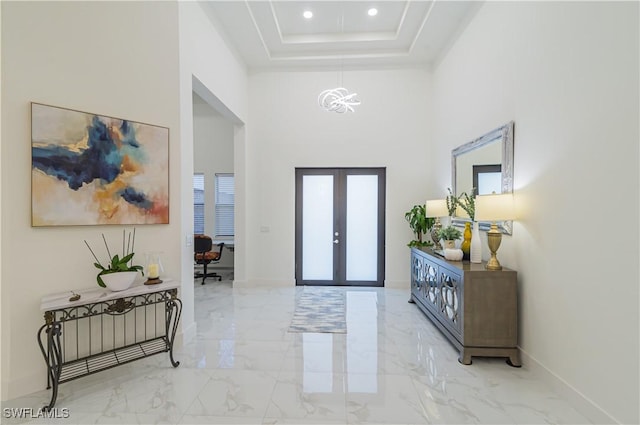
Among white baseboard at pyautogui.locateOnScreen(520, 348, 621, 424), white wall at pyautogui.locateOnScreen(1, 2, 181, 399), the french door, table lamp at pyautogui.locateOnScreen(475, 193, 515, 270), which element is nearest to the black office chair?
the french door

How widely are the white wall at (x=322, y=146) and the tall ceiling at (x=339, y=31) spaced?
331 millimetres

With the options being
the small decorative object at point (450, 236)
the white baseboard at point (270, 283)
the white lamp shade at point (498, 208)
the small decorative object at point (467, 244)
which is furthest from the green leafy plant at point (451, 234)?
the white baseboard at point (270, 283)

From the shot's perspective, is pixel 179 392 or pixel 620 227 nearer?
pixel 620 227

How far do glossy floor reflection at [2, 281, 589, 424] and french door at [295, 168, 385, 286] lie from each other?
2.20 m

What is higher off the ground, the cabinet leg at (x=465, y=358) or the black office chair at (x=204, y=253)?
the black office chair at (x=204, y=253)

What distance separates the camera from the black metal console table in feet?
7.72

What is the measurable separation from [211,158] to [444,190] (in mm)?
5438

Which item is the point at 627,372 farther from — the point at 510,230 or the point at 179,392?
the point at 179,392

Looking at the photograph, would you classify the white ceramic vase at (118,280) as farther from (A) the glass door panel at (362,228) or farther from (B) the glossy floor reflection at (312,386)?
(A) the glass door panel at (362,228)

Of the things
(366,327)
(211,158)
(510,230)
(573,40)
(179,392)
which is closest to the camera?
(573,40)

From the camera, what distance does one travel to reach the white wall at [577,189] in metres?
1.90

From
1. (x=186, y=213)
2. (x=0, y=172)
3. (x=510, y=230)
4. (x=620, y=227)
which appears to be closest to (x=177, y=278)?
(x=186, y=213)

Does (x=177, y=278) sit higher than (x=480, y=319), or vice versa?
(x=177, y=278)

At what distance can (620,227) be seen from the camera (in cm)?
192
